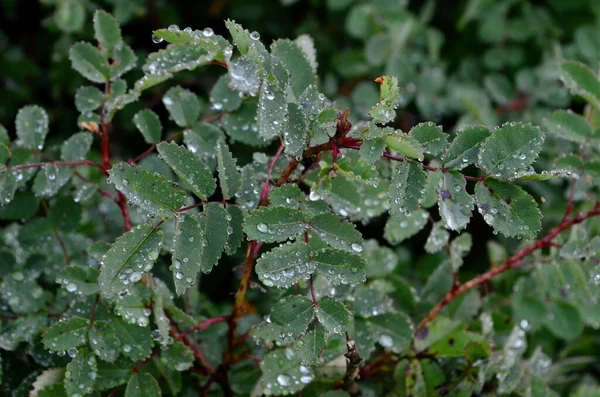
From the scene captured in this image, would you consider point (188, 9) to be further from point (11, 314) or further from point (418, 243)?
point (11, 314)

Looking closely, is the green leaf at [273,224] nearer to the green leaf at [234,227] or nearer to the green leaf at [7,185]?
the green leaf at [234,227]

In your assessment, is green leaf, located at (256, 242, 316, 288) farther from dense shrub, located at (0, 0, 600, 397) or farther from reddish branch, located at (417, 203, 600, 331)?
reddish branch, located at (417, 203, 600, 331)

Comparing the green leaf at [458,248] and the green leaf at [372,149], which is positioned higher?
the green leaf at [372,149]

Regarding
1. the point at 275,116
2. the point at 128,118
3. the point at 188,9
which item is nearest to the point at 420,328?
the point at 275,116

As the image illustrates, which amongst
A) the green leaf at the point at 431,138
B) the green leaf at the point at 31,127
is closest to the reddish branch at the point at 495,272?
the green leaf at the point at 431,138

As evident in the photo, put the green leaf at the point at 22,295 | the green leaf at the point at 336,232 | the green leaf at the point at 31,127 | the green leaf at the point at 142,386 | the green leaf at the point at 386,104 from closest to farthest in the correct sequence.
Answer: the green leaf at the point at 386,104 → the green leaf at the point at 336,232 → the green leaf at the point at 142,386 → the green leaf at the point at 22,295 → the green leaf at the point at 31,127

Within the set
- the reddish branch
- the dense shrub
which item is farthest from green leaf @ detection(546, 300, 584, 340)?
the reddish branch
